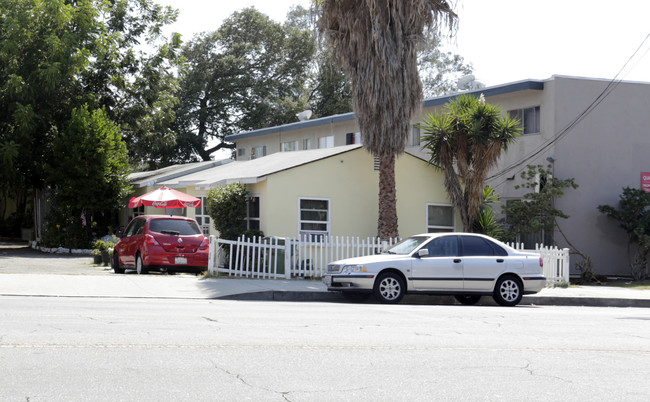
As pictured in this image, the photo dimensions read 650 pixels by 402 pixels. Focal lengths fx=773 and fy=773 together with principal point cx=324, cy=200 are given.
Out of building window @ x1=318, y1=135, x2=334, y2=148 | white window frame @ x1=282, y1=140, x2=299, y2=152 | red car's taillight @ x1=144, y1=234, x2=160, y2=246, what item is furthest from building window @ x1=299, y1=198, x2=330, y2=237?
white window frame @ x1=282, y1=140, x2=299, y2=152

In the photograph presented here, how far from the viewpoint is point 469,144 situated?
72.9 ft

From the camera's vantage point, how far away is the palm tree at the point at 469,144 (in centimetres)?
2172

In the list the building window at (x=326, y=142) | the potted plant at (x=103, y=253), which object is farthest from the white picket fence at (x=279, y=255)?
the building window at (x=326, y=142)

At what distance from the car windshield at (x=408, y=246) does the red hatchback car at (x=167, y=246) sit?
5513 mm

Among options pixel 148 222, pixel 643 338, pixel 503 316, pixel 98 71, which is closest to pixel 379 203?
pixel 148 222

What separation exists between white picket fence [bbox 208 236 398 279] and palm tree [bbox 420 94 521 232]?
3550 millimetres

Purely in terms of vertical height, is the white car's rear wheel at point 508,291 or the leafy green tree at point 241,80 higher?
the leafy green tree at point 241,80

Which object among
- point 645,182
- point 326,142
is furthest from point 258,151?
point 645,182

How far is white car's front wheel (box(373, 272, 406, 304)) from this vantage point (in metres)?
15.5

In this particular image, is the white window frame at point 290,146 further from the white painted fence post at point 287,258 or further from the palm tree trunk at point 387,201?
the white painted fence post at point 287,258

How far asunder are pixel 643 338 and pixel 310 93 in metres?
47.1

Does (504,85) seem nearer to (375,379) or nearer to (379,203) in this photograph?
(379,203)

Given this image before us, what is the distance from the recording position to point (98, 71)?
3375 cm

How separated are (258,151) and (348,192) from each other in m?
18.8
